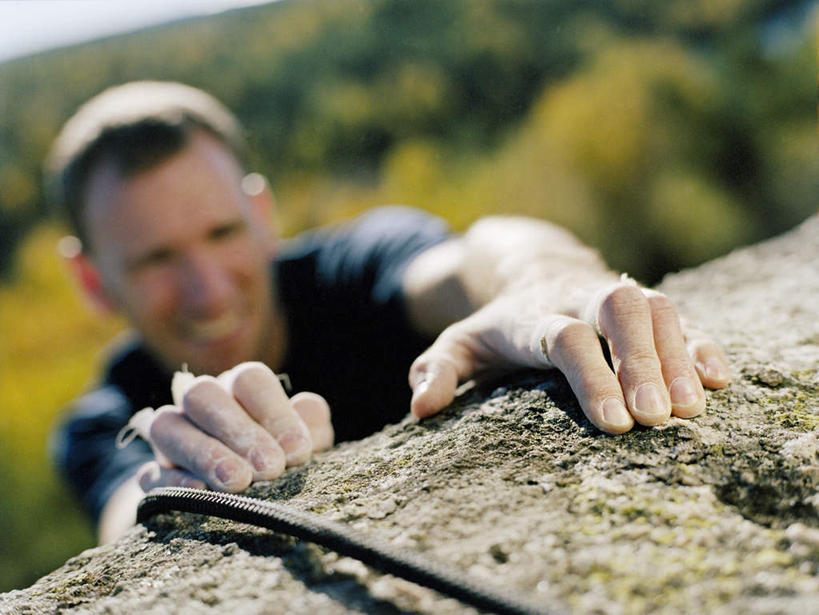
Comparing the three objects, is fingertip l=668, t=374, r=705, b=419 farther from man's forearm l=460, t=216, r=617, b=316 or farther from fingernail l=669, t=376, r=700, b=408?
man's forearm l=460, t=216, r=617, b=316

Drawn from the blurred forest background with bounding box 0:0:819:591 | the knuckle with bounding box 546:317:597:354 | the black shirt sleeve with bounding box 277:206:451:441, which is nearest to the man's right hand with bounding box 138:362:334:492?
the knuckle with bounding box 546:317:597:354

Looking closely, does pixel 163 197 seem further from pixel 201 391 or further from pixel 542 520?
pixel 542 520

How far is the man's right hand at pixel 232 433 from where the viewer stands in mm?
664

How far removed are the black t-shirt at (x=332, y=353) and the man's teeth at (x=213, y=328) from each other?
0.12 metres

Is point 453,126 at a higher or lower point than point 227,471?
higher

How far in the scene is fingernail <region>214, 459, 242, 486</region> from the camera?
646mm

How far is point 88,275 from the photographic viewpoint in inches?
57.0

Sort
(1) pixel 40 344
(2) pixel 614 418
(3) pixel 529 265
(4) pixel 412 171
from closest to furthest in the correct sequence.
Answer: (2) pixel 614 418 < (3) pixel 529 265 < (1) pixel 40 344 < (4) pixel 412 171

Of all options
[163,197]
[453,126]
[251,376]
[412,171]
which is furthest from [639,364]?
[453,126]

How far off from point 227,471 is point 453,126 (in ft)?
11.0

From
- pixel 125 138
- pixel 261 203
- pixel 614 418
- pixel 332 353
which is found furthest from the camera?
pixel 261 203

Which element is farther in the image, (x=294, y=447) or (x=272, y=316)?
(x=272, y=316)

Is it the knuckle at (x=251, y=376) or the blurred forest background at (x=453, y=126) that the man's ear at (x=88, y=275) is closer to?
the knuckle at (x=251, y=376)

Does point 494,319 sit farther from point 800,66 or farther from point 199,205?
point 800,66
